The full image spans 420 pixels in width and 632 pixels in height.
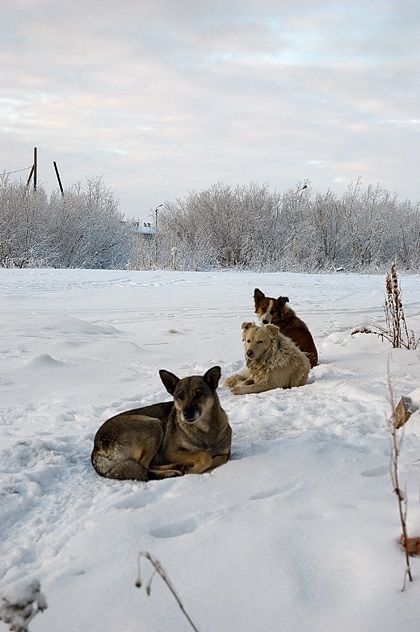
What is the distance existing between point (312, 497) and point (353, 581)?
3.22 ft

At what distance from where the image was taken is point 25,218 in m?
31.0

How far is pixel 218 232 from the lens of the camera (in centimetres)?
3419

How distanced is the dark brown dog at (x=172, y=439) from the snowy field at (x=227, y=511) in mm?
161

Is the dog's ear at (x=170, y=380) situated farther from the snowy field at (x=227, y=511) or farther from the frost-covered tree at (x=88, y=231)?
the frost-covered tree at (x=88, y=231)

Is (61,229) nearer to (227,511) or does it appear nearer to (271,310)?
(271,310)

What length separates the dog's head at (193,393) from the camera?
4402mm

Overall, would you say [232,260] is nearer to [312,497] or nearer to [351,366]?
[351,366]

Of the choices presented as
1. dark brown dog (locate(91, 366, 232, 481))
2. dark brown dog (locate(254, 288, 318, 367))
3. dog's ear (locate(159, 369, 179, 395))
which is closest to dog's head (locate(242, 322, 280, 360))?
dark brown dog (locate(254, 288, 318, 367))

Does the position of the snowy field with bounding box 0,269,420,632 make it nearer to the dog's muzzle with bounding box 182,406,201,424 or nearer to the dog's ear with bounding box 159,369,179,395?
the dog's muzzle with bounding box 182,406,201,424

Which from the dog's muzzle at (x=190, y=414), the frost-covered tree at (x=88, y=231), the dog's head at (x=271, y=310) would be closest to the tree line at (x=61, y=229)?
the frost-covered tree at (x=88, y=231)

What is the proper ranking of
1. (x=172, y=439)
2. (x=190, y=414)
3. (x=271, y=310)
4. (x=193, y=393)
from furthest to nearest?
(x=271, y=310)
(x=172, y=439)
(x=193, y=393)
(x=190, y=414)

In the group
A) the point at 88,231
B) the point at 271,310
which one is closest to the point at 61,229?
the point at 88,231

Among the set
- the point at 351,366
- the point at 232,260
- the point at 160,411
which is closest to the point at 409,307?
the point at 351,366

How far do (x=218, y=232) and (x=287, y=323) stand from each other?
85.1ft
